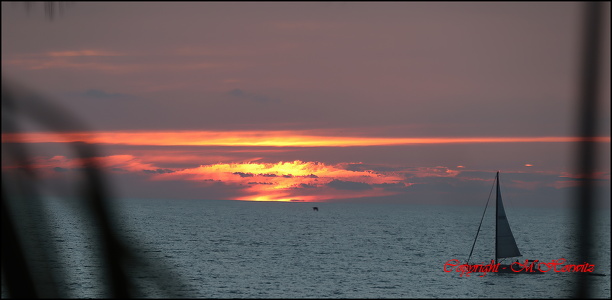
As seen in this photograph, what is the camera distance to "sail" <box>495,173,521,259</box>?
83.2 m

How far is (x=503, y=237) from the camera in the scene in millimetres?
84188

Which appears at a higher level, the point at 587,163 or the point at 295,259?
the point at 587,163

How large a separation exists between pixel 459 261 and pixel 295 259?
3011cm

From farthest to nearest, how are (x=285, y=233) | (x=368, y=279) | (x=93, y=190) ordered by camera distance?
(x=285, y=233) → (x=368, y=279) → (x=93, y=190)

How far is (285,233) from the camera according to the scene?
191 meters

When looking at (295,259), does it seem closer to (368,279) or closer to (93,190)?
(368,279)

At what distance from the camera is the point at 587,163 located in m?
2.87

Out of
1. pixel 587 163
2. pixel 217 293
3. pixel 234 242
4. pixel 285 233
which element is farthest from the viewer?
pixel 285 233

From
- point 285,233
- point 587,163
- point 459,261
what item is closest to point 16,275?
point 587,163

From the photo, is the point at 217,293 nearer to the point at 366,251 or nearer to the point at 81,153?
the point at 366,251

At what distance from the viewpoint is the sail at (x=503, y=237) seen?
3278 inches

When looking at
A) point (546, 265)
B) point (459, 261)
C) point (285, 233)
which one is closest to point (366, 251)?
point (459, 261)

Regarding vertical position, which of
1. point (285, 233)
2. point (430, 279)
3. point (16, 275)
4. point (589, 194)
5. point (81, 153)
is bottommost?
point (285, 233)

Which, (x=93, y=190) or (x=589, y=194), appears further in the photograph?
(x=589, y=194)
